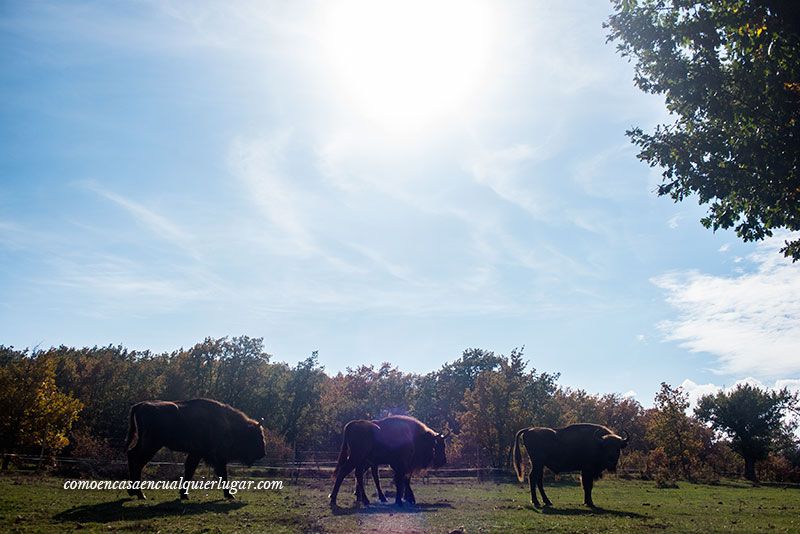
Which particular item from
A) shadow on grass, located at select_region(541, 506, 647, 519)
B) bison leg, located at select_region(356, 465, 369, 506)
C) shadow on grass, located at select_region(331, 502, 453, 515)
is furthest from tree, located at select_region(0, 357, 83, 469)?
shadow on grass, located at select_region(541, 506, 647, 519)

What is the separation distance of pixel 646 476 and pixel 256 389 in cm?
5609

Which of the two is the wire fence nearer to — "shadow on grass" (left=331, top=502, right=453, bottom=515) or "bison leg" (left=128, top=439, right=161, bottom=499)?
"bison leg" (left=128, top=439, right=161, bottom=499)

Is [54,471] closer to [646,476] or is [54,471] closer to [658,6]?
[658,6]

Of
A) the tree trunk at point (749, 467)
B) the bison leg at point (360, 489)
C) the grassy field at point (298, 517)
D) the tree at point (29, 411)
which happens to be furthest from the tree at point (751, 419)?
the tree at point (29, 411)

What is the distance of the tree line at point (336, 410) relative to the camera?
3853cm

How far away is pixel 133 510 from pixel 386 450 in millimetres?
8365

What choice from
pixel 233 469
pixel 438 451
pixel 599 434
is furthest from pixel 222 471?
pixel 233 469

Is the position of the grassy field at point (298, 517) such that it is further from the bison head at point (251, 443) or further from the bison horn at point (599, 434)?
the bison horn at point (599, 434)

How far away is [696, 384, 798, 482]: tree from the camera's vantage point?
6575 centimetres

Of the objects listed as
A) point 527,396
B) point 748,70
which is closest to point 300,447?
point 527,396

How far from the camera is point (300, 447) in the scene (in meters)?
77.9

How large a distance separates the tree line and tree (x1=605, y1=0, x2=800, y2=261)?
25.6m

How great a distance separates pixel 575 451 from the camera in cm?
2016

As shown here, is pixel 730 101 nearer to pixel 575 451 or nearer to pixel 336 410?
pixel 575 451
